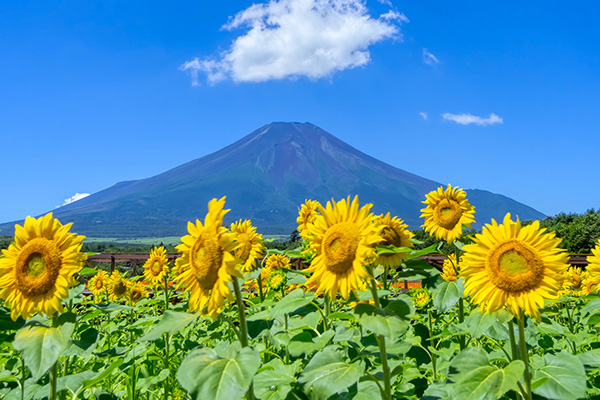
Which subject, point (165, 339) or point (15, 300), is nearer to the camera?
point (15, 300)

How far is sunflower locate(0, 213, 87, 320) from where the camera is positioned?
2.10m

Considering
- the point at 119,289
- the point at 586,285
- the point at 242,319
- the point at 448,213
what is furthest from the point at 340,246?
the point at 119,289

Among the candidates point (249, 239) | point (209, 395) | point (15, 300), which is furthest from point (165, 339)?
point (209, 395)

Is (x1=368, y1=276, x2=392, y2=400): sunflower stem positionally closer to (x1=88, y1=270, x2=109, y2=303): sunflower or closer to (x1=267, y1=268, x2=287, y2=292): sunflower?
(x1=267, y1=268, x2=287, y2=292): sunflower

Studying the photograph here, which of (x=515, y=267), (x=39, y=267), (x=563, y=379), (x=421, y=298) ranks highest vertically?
(x=39, y=267)

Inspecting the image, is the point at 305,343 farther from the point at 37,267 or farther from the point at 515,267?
the point at 37,267

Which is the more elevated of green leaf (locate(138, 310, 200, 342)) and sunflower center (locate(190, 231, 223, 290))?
sunflower center (locate(190, 231, 223, 290))

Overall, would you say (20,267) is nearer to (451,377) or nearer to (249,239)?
(249,239)

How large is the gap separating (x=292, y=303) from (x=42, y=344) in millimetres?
996

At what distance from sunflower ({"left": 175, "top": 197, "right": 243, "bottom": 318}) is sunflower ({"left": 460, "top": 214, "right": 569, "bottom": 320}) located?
1.04 m

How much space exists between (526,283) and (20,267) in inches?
87.0

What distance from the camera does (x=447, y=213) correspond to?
379 centimetres

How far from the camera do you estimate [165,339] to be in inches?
156

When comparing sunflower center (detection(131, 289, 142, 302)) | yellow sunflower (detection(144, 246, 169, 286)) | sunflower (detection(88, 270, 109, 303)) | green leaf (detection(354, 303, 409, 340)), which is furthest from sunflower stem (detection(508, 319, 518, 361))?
sunflower (detection(88, 270, 109, 303))
